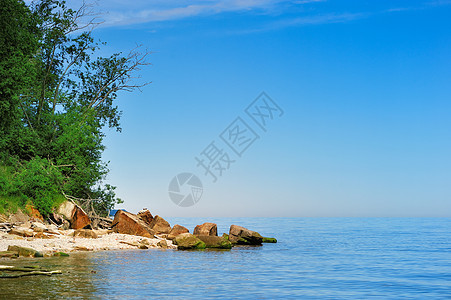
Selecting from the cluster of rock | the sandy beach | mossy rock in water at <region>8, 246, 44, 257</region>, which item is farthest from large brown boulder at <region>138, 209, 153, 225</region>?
mossy rock in water at <region>8, 246, 44, 257</region>

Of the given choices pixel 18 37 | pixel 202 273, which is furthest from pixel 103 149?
pixel 202 273

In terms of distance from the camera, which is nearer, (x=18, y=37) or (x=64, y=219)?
(x=18, y=37)

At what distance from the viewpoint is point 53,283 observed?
16.4 metres

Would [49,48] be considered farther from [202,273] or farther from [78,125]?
[202,273]

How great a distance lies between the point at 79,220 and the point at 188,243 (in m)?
9.26

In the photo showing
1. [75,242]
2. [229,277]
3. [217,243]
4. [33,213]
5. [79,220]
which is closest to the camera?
[229,277]

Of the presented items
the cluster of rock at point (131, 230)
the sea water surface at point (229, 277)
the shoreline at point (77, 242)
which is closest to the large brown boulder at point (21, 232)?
the cluster of rock at point (131, 230)

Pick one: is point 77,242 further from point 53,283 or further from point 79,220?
point 53,283

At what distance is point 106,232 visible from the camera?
34.8 m

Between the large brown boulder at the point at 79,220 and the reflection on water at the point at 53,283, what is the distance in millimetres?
13671

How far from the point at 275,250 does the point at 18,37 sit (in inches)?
899

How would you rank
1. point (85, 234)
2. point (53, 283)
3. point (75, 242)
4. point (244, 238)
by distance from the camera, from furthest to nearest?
point (244, 238), point (85, 234), point (75, 242), point (53, 283)

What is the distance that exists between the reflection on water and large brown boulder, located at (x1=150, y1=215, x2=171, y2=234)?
695 inches

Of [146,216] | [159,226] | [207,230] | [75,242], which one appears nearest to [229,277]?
[75,242]
